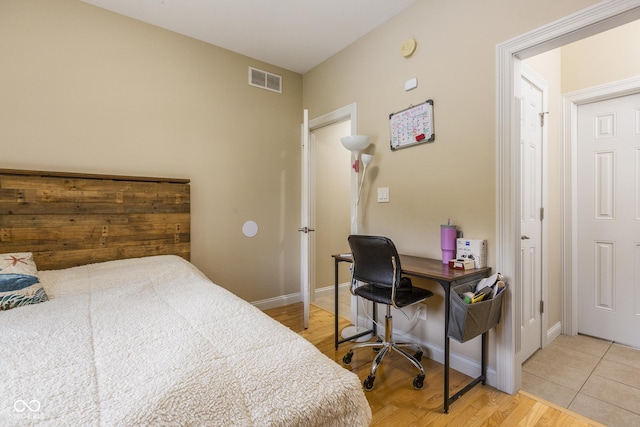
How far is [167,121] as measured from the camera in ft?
8.67

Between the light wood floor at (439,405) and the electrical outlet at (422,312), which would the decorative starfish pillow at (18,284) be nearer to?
the light wood floor at (439,405)

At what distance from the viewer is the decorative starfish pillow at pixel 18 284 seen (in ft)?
4.99

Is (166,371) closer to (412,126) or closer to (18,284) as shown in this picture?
(18,284)

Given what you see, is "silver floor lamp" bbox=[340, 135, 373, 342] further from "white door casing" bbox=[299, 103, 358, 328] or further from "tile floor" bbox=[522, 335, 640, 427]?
"tile floor" bbox=[522, 335, 640, 427]

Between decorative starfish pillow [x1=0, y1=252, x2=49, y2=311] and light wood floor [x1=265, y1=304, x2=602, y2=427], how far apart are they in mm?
1914

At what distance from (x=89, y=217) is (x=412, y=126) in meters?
2.58

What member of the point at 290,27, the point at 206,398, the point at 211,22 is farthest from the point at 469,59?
the point at 206,398

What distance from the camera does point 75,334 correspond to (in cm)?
112

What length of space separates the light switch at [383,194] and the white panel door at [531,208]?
0.97 m

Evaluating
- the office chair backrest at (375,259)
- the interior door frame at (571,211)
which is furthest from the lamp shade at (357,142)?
the interior door frame at (571,211)

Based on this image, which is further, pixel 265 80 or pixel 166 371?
pixel 265 80

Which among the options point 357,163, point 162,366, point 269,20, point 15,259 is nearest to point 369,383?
point 162,366

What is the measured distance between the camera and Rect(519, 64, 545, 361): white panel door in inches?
85.2

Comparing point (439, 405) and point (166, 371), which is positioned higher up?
point (166, 371)
